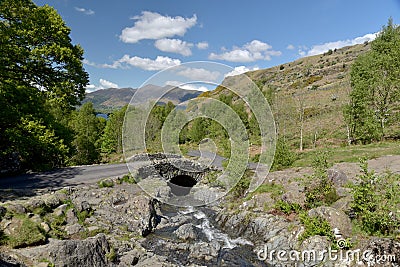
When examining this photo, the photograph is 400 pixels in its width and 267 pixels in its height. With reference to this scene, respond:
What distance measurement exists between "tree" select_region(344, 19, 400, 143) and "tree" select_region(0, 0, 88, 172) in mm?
31020

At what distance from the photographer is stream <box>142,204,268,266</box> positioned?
13117mm

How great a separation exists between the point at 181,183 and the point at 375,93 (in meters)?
26.5

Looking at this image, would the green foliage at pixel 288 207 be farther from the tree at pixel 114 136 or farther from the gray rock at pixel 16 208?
the tree at pixel 114 136

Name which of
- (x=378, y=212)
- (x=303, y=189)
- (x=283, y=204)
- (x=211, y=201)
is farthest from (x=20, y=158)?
(x=378, y=212)

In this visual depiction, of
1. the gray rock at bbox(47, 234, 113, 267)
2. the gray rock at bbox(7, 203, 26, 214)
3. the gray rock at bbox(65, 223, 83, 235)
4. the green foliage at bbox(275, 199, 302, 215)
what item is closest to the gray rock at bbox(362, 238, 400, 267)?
the green foliage at bbox(275, 199, 302, 215)

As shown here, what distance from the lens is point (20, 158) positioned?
64.6ft

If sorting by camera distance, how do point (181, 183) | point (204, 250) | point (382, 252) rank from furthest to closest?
point (181, 183)
point (204, 250)
point (382, 252)

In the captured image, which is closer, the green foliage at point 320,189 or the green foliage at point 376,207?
the green foliage at point 376,207

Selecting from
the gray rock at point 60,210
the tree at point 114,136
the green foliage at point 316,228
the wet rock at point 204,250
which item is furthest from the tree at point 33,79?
the tree at point 114,136

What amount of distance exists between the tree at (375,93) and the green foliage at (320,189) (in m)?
20.2

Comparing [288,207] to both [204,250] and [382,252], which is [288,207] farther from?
[382,252]

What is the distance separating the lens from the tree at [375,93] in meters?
30.4

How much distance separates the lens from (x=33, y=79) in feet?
58.0

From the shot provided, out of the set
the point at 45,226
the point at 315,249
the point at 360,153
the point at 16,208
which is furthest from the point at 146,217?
the point at 360,153
